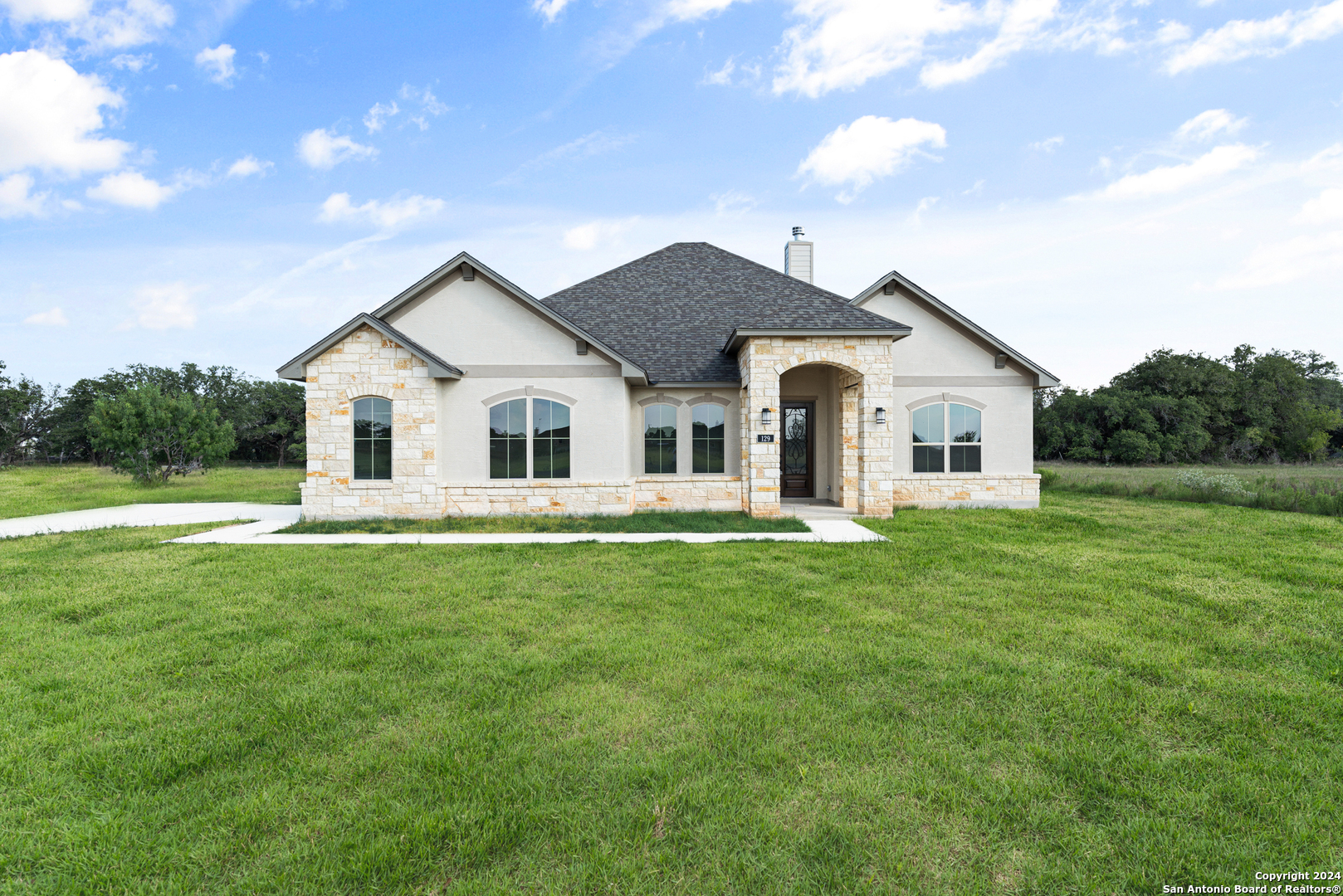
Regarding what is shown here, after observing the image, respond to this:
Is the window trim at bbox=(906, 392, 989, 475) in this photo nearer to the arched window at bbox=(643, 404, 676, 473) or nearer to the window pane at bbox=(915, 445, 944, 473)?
the window pane at bbox=(915, 445, 944, 473)

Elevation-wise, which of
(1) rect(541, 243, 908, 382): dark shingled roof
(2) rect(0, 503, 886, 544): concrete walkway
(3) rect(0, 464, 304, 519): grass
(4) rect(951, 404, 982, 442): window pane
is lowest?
(2) rect(0, 503, 886, 544): concrete walkway

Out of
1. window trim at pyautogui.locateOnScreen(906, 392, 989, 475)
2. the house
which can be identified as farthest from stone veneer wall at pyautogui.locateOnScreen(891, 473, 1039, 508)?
window trim at pyautogui.locateOnScreen(906, 392, 989, 475)

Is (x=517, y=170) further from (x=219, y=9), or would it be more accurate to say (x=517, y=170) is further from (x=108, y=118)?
(x=108, y=118)

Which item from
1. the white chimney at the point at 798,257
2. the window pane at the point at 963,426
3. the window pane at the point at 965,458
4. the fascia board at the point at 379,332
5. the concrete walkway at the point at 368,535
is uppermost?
the white chimney at the point at 798,257

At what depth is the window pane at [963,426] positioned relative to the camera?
45.5ft

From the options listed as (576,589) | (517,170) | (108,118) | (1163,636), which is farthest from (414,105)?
(1163,636)

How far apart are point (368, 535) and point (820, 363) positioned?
32.7 feet

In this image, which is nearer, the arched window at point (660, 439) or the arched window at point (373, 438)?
the arched window at point (373, 438)

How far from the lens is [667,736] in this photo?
10.6 feet

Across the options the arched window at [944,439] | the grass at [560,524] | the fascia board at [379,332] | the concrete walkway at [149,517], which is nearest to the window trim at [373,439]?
the grass at [560,524]

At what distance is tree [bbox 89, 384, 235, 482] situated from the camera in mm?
19250

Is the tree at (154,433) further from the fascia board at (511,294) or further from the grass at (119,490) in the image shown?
the fascia board at (511,294)

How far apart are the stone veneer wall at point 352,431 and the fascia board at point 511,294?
111 centimetres

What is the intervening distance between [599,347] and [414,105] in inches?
368
